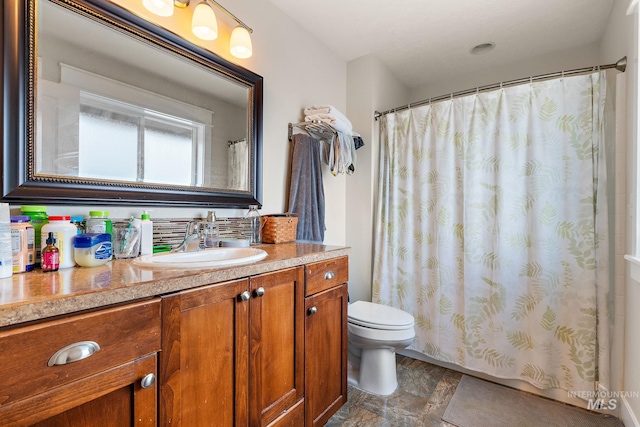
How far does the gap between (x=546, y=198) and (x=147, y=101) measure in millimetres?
2184

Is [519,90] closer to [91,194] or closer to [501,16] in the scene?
[501,16]

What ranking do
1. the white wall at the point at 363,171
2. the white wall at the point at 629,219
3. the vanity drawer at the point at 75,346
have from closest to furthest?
the vanity drawer at the point at 75,346, the white wall at the point at 629,219, the white wall at the point at 363,171

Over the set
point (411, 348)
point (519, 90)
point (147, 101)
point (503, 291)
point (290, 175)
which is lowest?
point (411, 348)

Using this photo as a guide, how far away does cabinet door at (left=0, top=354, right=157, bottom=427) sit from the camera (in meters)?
0.57

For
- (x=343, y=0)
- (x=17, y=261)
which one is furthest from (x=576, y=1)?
(x=17, y=261)

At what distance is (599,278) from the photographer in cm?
161

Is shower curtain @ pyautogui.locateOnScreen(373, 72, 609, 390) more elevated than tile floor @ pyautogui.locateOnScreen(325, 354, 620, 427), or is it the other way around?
shower curtain @ pyautogui.locateOnScreen(373, 72, 609, 390)

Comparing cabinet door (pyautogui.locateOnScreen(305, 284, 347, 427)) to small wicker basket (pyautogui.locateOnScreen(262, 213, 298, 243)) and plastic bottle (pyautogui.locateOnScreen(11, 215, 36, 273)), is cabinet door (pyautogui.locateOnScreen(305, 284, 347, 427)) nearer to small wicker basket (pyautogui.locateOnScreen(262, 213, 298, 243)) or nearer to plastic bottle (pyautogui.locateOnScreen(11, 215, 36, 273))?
small wicker basket (pyautogui.locateOnScreen(262, 213, 298, 243))

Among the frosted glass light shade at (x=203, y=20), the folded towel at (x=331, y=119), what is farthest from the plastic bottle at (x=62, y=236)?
the folded towel at (x=331, y=119)

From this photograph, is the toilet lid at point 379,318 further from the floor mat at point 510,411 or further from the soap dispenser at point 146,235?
the soap dispenser at point 146,235

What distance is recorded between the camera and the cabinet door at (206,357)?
79cm
